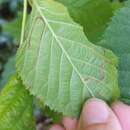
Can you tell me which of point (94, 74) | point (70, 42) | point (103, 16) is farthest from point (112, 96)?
point (103, 16)

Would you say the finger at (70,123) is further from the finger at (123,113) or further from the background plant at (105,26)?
the finger at (123,113)

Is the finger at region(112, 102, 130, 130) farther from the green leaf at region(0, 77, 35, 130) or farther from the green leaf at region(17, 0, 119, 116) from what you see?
the green leaf at region(0, 77, 35, 130)

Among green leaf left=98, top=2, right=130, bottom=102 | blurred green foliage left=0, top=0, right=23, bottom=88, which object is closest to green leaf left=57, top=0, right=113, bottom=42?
green leaf left=98, top=2, right=130, bottom=102

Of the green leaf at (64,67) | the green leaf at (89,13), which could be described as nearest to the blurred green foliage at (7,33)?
the green leaf at (89,13)

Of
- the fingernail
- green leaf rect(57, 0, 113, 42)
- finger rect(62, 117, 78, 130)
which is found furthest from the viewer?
green leaf rect(57, 0, 113, 42)

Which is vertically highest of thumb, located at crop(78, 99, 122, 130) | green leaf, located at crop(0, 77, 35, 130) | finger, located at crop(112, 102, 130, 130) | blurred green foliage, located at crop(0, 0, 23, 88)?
green leaf, located at crop(0, 77, 35, 130)

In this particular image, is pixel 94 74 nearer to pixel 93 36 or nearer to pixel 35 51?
pixel 35 51

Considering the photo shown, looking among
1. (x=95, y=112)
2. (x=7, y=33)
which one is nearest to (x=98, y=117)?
(x=95, y=112)

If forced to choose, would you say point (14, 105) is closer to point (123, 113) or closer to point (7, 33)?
point (123, 113)
